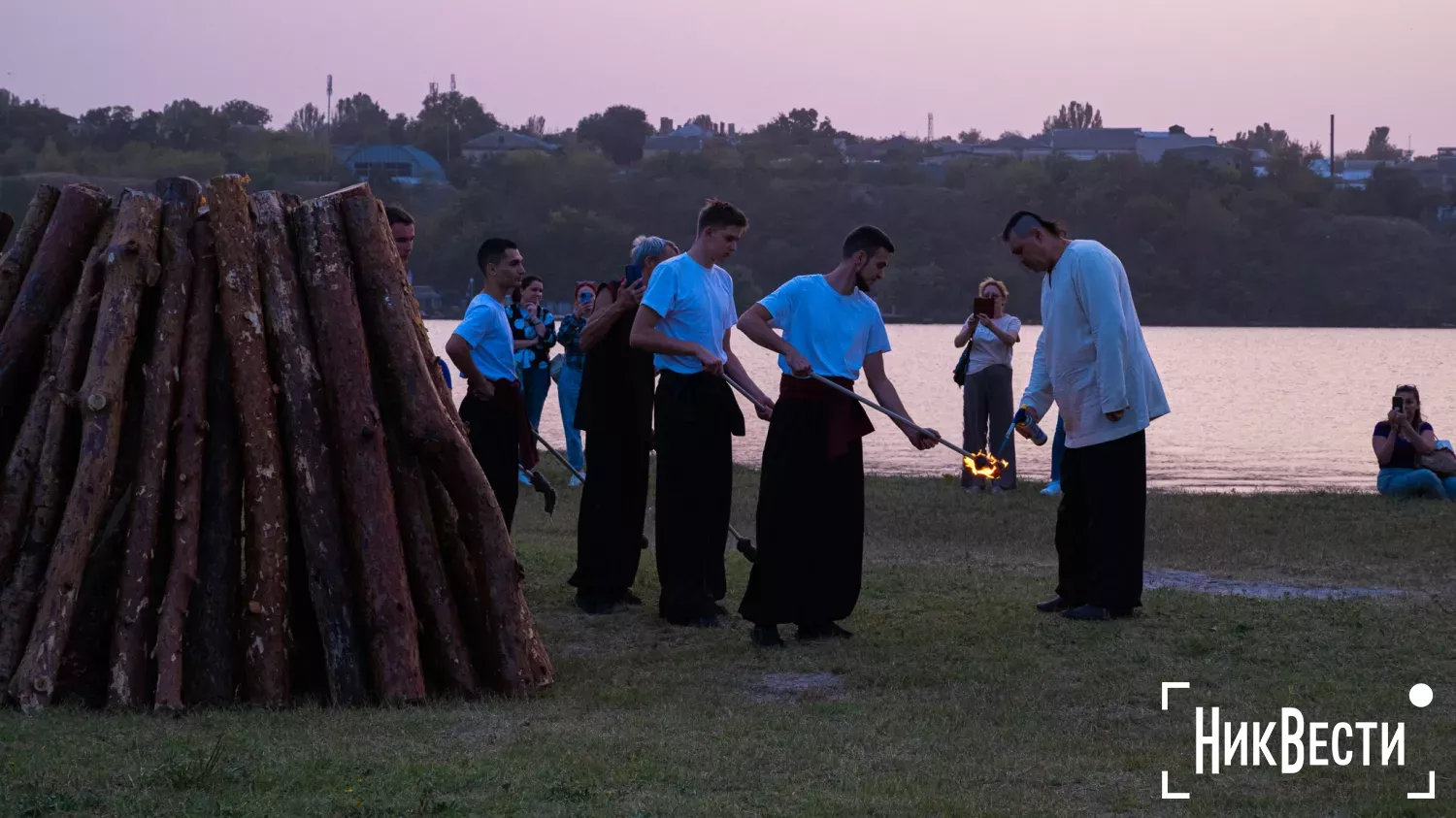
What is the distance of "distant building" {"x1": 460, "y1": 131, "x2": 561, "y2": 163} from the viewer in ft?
460

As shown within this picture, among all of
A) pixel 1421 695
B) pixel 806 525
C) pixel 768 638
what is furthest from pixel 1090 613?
pixel 1421 695

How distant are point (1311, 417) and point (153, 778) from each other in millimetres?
39968

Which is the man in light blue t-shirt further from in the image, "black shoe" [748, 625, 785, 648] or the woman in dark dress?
"black shoe" [748, 625, 785, 648]

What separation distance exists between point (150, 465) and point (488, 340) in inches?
133

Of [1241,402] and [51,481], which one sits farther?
[1241,402]

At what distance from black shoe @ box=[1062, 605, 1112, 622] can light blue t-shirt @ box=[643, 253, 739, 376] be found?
7.41 ft

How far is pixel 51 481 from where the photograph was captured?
7.47m

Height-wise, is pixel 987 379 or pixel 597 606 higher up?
pixel 987 379

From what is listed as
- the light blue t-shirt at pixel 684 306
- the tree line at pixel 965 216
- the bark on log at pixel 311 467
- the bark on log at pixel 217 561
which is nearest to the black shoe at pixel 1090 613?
the light blue t-shirt at pixel 684 306

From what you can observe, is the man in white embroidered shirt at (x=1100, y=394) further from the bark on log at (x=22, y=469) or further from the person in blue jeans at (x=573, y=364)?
the person in blue jeans at (x=573, y=364)

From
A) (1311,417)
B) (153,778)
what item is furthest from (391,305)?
(1311,417)

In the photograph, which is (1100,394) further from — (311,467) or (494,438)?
(311,467)

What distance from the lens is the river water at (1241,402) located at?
87.9 feet

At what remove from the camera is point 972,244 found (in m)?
104
